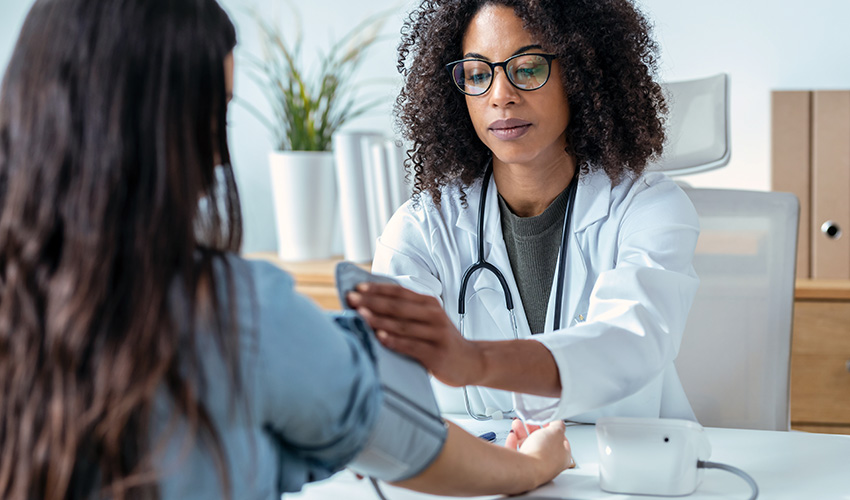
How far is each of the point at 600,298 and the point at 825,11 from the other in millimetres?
1588

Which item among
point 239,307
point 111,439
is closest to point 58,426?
point 111,439

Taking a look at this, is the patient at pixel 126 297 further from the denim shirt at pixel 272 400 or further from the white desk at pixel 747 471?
the white desk at pixel 747 471

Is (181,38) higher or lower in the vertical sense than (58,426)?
higher

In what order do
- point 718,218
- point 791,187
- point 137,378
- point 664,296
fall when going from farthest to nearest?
point 791,187, point 718,218, point 664,296, point 137,378

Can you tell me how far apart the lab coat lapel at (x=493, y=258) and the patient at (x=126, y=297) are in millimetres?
788

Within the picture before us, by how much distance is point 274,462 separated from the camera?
604 mm

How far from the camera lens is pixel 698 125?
5.84ft

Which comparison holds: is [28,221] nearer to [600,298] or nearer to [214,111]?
[214,111]

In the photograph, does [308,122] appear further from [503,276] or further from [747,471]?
[747,471]

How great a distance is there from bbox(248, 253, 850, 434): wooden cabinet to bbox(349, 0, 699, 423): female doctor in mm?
866

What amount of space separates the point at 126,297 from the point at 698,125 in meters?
1.52

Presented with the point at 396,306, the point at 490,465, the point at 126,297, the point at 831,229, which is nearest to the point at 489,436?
the point at 490,465

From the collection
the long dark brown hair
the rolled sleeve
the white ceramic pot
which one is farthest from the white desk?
the white ceramic pot

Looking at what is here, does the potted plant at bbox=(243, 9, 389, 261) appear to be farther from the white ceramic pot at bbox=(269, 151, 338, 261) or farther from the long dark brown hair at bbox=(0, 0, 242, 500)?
the long dark brown hair at bbox=(0, 0, 242, 500)
